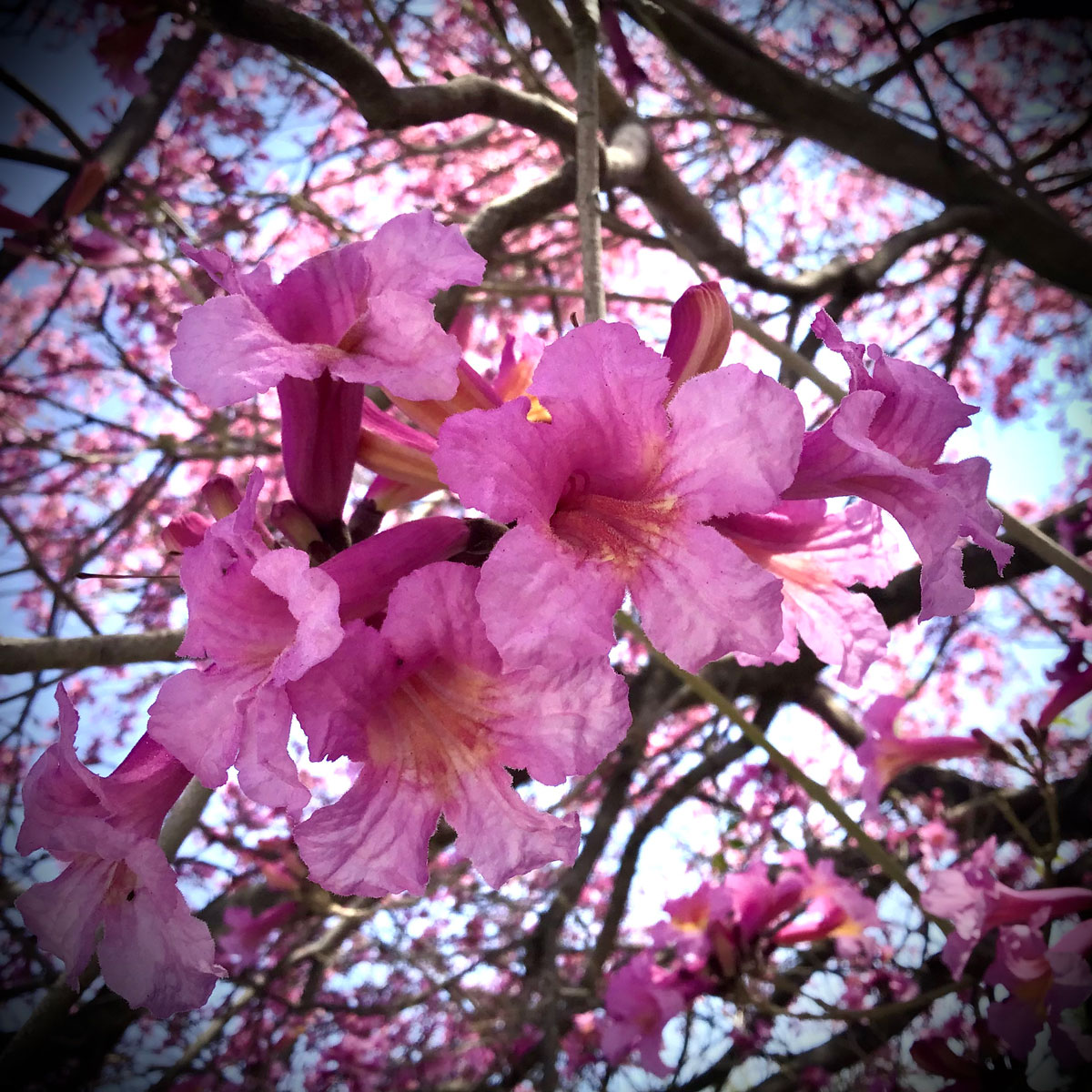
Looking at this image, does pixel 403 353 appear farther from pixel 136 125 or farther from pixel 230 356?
pixel 136 125

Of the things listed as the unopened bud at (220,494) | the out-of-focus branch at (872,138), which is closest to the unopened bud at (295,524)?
the unopened bud at (220,494)

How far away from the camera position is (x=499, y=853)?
0.57 meters

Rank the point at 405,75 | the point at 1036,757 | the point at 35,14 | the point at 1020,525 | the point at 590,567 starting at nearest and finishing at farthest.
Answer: the point at 590,567 → the point at 1020,525 → the point at 405,75 → the point at 1036,757 → the point at 35,14

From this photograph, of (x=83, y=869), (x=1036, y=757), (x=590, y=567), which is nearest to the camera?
(x=590, y=567)

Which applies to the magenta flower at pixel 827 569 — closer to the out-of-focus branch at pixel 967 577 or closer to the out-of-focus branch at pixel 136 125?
the out-of-focus branch at pixel 967 577

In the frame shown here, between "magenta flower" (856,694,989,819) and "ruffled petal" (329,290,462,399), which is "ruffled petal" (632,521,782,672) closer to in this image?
"ruffled petal" (329,290,462,399)

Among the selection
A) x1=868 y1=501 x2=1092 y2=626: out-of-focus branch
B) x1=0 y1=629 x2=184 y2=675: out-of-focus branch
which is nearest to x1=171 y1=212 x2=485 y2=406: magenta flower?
x1=0 y1=629 x2=184 y2=675: out-of-focus branch

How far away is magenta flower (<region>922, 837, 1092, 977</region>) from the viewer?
133 centimetres

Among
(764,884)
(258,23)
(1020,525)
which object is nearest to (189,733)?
(1020,525)

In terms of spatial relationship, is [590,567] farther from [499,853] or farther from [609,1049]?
[609,1049]

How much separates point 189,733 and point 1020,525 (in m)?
1.15

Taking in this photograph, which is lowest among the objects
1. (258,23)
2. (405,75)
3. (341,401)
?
(341,401)

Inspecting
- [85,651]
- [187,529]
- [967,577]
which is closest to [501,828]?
[187,529]

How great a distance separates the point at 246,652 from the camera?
0.56 meters
